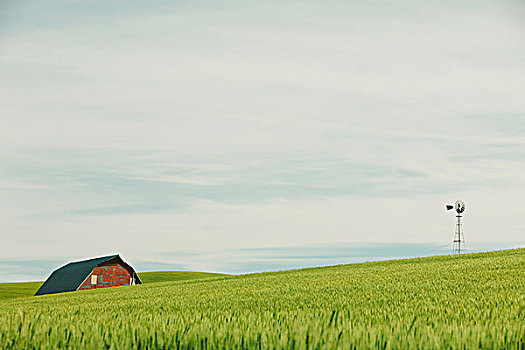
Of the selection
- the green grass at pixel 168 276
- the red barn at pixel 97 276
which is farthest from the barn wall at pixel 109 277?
the green grass at pixel 168 276

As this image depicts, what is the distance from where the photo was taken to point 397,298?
11.0m

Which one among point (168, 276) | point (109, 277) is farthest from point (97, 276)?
point (168, 276)

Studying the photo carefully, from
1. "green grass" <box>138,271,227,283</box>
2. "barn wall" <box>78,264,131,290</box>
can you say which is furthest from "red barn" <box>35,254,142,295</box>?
"green grass" <box>138,271,227,283</box>

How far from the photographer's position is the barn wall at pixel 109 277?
55.4m

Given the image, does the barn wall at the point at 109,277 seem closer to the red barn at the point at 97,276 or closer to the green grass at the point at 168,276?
the red barn at the point at 97,276

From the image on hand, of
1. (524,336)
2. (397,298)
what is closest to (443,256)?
(397,298)

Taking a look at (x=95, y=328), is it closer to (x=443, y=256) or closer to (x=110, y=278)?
(x=443, y=256)

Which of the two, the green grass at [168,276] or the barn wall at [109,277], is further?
the green grass at [168,276]

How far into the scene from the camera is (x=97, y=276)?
5591 cm

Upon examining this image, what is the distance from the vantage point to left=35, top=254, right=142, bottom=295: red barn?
55344 mm

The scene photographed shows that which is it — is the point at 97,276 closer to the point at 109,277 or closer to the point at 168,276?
the point at 109,277

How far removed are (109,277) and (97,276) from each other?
4.64 feet

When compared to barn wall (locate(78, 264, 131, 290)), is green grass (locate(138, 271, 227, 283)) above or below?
below

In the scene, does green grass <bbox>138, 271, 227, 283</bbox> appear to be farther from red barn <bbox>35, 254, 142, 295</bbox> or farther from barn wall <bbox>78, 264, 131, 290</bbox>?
barn wall <bbox>78, 264, 131, 290</bbox>
